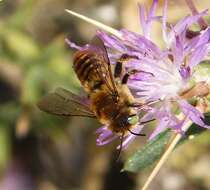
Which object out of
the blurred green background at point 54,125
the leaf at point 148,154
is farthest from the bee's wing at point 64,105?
the blurred green background at point 54,125

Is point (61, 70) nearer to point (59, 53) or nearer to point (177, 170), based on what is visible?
point (59, 53)

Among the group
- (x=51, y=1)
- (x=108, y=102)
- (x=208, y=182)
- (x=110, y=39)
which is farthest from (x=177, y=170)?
(x=110, y=39)

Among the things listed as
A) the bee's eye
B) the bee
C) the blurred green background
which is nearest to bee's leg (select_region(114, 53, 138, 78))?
the bee

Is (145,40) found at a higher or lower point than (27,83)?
higher

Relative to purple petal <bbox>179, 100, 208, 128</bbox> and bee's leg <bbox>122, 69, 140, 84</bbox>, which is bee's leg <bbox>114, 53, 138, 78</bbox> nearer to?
bee's leg <bbox>122, 69, 140, 84</bbox>

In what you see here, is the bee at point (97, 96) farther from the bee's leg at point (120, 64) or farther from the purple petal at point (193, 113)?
the purple petal at point (193, 113)

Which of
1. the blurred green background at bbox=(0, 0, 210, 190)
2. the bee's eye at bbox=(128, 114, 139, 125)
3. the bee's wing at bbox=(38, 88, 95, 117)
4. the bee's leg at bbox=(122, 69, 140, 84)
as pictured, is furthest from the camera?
the blurred green background at bbox=(0, 0, 210, 190)

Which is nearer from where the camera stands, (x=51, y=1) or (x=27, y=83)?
(x=27, y=83)
